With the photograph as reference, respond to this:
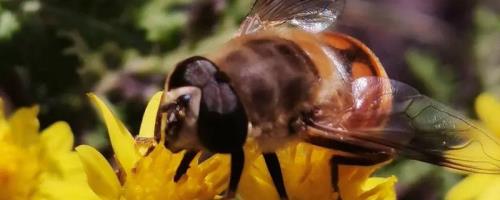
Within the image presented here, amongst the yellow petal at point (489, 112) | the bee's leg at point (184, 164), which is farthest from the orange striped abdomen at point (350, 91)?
the yellow petal at point (489, 112)

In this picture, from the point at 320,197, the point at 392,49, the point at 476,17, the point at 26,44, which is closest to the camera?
the point at 320,197

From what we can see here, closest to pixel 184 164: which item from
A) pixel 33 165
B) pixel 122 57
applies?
pixel 33 165

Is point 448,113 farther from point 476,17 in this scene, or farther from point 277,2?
point 476,17

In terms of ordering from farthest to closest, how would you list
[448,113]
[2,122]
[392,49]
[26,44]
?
[392,49]
[26,44]
[2,122]
[448,113]

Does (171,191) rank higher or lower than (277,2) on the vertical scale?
lower

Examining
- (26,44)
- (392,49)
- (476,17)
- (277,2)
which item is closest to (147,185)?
(277,2)

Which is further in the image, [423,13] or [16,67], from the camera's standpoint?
[423,13]

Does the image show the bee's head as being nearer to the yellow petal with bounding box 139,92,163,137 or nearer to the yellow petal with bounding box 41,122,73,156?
the yellow petal with bounding box 139,92,163,137
